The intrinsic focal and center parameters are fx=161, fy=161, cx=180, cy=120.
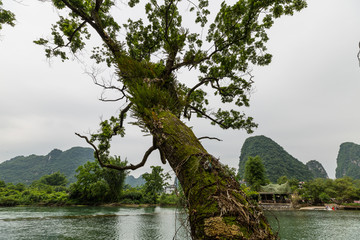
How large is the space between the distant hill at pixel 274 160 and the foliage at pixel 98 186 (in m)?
59.2

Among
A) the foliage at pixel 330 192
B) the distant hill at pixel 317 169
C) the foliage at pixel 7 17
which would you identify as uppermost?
the foliage at pixel 7 17

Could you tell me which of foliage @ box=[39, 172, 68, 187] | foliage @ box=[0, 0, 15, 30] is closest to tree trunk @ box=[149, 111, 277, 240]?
foliage @ box=[0, 0, 15, 30]

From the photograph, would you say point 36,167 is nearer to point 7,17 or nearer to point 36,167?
point 36,167

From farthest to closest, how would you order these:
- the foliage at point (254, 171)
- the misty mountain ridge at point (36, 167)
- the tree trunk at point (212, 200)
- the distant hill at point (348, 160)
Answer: the misty mountain ridge at point (36, 167) → the distant hill at point (348, 160) → the foliage at point (254, 171) → the tree trunk at point (212, 200)

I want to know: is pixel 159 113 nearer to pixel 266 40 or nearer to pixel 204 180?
pixel 204 180

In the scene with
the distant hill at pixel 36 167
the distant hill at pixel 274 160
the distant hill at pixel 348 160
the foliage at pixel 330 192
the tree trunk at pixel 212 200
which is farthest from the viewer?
the distant hill at pixel 36 167

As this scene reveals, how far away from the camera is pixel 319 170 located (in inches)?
4459

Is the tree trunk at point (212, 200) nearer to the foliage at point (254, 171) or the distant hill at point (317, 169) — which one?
the foliage at point (254, 171)

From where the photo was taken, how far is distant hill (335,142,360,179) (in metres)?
107

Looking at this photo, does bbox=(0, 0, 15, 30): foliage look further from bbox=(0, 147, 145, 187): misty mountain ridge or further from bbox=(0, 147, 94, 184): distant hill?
bbox=(0, 147, 94, 184): distant hill

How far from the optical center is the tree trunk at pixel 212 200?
3.32 ft

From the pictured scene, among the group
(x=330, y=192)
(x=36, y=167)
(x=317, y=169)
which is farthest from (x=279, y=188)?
(x=36, y=167)

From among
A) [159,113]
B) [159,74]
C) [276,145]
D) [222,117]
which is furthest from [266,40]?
[276,145]

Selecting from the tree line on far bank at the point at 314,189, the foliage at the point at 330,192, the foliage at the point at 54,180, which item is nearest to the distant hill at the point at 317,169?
the tree line on far bank at the point at 314,189
